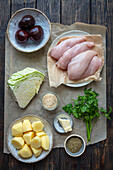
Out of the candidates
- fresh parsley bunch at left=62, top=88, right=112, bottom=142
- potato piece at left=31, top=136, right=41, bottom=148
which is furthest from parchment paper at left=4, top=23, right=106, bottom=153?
potato piece at left=31, top=136, right=41, bottom=148

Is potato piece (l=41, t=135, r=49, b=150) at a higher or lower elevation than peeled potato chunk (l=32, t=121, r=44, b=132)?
lower

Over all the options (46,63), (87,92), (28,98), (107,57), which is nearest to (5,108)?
(28,98)

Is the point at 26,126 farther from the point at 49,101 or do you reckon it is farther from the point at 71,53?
the point at 71,53

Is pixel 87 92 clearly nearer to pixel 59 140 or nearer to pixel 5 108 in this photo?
pixel 59 140

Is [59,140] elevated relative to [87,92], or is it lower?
lower

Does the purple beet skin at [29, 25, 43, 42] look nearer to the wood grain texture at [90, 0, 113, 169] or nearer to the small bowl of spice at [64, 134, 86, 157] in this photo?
the wood grain texture at [90, 0, 113, 169]

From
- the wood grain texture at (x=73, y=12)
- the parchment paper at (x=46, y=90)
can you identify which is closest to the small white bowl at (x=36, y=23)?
the parchment paper at (x=46, y=90)

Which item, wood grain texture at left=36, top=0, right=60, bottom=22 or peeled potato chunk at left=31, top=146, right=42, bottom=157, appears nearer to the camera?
peeled potato chunk at left=31, top=146, right=42, bottom=157
